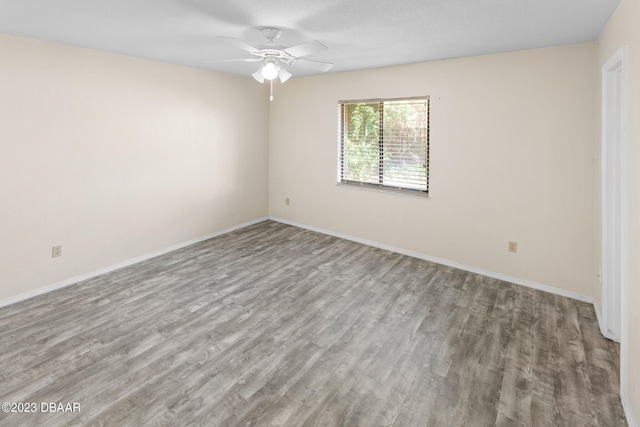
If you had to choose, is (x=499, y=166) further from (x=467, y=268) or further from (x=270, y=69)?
(x=270, y=69)

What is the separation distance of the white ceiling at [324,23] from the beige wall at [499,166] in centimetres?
34

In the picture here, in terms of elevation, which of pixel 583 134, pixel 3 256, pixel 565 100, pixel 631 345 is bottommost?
pixel 631 345

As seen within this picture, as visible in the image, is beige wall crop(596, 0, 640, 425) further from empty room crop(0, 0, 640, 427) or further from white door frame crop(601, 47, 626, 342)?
white door frame crop(601, 47, 626, 342)

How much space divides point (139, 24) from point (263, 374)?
9.04ft

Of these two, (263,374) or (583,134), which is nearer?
(263,374)

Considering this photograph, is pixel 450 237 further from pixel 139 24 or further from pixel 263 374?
pixel 139 24

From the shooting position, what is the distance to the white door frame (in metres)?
2.58

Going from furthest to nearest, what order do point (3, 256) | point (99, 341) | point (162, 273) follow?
point (162, 273) < point (3, 256) < point (99, 341)

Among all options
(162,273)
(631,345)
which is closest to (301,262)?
(162,273)

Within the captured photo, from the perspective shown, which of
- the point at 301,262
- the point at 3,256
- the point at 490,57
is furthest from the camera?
the point at 301,262

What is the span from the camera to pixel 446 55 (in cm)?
376

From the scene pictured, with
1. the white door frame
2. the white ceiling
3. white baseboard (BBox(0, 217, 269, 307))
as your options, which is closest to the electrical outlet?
white baseboard (BBox(0, 217, 269, 307))

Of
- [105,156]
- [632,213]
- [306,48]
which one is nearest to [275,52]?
[306,48]

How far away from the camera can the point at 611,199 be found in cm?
263
